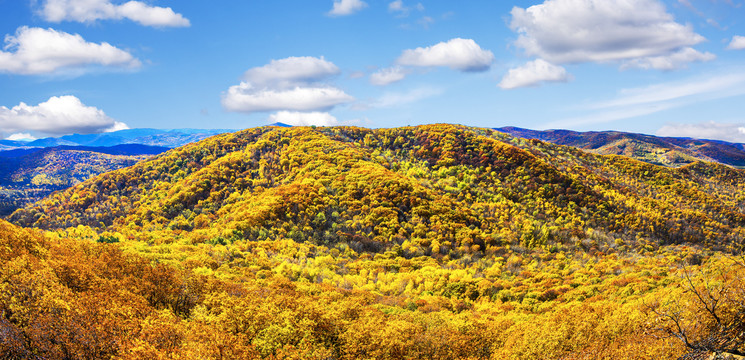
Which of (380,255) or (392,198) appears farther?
(392,198)

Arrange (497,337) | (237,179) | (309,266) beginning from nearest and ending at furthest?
(497,337) → (309,266) → (237,179)

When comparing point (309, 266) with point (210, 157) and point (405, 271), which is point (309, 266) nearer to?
point (405, 271)

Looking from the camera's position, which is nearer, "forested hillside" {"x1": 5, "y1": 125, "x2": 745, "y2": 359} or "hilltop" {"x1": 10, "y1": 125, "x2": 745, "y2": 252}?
"forested hillside" {"x1": 5, "y1": 125, "x2": 745, "y2": 359}

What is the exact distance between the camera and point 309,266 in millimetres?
34062

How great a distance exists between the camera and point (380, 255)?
40.1m

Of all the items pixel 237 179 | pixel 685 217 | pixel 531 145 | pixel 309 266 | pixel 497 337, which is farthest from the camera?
pixel 531 145

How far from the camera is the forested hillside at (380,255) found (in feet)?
47.3

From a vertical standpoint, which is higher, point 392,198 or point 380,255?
point 392,198

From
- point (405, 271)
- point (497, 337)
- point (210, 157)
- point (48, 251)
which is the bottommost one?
point (405, 271)

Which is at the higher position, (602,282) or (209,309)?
(209,309)

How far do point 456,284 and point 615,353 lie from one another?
17.3 metres

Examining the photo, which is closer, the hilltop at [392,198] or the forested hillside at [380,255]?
the forested hillside at [380,255]

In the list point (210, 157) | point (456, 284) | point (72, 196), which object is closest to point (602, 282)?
point (456, 284)

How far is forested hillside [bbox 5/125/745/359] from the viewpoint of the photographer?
47.3ft
